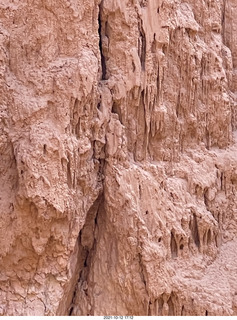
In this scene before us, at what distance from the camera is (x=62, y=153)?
11.4 feet

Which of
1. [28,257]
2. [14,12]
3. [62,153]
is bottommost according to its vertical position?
[28,257]

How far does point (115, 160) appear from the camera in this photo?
384 centimetres

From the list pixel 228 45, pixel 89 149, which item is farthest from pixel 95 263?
pixel 228 45

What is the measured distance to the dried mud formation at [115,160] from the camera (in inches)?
139

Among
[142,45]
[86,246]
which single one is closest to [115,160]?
[86,246]

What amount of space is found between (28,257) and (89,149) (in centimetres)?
94

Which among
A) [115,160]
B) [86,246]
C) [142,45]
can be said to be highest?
[142,45]

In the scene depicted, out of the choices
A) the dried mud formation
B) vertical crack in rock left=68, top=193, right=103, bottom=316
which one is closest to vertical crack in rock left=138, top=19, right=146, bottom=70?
the dried mud formation

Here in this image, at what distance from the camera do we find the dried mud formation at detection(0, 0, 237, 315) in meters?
3.53

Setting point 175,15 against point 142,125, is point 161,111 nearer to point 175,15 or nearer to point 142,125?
point 142,125

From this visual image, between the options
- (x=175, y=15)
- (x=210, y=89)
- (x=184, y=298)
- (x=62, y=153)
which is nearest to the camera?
(x=62, y=153)

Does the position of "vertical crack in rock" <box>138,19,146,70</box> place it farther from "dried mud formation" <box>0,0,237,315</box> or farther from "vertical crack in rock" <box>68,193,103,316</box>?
"vertical crack in rock" <box>68,193,103,316</box>

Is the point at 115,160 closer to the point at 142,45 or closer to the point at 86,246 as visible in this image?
the point at 86,246

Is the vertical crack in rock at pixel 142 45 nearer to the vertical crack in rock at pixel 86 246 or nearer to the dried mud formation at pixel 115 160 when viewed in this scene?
the dried mud formation at pixel 115 160
